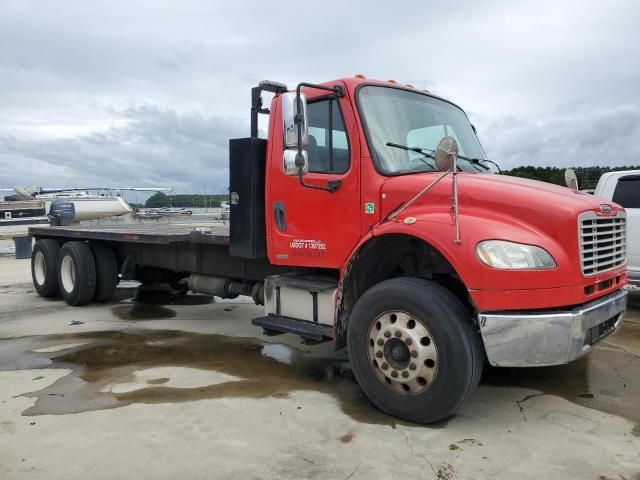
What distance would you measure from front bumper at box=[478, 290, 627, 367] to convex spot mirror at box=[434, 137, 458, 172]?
3.52 feet

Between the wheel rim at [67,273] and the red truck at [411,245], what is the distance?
4.58 metres

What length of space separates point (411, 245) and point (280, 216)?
140 centimetres

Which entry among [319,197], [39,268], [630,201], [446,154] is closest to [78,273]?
[39,268]

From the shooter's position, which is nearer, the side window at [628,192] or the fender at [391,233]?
the fender at [391,233]

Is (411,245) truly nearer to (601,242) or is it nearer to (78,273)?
(601,242)

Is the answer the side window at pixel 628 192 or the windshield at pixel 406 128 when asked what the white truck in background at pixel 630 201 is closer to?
the side window at pixel 628 192

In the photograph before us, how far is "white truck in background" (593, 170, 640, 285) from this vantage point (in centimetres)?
796

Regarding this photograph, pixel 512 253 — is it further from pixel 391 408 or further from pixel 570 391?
pixel 570 391

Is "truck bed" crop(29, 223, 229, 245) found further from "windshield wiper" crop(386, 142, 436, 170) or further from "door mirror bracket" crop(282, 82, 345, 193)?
"windshield wiper" crop(386, 142, 436, 170)

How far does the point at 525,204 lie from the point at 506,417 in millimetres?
1605

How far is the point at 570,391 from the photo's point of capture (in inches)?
180

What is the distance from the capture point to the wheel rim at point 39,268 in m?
9.80

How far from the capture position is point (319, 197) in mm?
4727

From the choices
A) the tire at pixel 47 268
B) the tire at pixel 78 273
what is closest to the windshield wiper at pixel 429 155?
the tire at pixel 78 273
